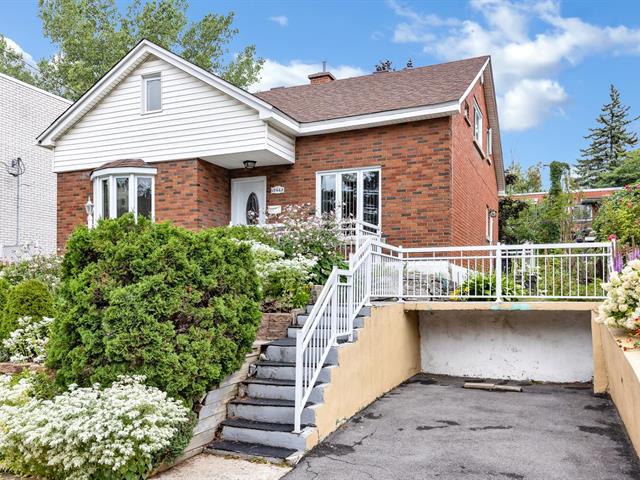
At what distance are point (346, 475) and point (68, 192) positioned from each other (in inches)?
459

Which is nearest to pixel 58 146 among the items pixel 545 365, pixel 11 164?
pixel 11 164

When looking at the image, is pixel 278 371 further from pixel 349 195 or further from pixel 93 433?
pixel 349 195

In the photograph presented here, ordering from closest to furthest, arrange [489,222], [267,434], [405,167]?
[267,434] < [405,167] < [489,222]

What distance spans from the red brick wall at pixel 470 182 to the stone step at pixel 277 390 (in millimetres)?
6440

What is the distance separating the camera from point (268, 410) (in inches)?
208

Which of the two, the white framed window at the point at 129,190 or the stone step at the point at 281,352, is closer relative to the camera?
the stone step at the point at 281,352

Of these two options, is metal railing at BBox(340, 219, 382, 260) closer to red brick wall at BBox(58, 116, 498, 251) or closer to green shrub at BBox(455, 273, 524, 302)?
red brick wall at BBox(58, 116, 498, 251)

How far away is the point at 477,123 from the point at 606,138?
110ft

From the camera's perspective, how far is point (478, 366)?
9008mm

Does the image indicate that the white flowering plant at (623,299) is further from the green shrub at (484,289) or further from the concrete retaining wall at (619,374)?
the green shrub at (484,289)

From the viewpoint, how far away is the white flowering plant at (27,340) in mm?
6164

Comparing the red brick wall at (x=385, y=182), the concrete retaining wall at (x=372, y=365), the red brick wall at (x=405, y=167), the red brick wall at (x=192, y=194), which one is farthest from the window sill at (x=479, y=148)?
the concrete retaining wall at (x=372, y=365)

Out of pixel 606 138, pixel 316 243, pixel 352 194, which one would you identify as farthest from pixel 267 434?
pixel 606 138

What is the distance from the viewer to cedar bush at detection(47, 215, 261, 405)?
454cm
